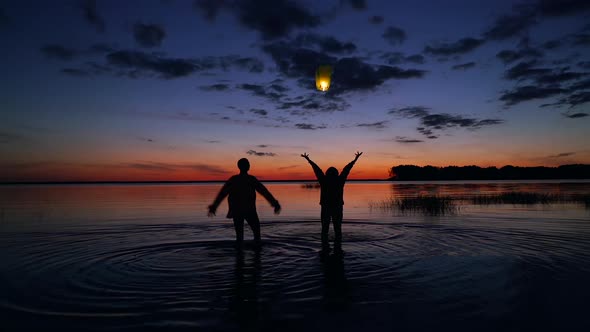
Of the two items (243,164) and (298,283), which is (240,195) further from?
(298,283)

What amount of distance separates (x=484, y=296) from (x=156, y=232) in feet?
46.0

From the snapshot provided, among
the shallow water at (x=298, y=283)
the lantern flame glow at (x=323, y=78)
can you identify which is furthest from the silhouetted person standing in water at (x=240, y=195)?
the lantern flame glow at (x=323, y=78)

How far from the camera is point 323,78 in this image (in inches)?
397

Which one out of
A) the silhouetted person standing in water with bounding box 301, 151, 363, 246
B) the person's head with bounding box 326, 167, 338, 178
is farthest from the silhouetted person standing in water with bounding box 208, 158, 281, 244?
the person's head with bounding box 326, 167, 338, 178

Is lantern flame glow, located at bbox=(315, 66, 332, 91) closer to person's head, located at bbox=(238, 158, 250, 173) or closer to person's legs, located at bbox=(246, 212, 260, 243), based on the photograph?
person's head, located at bbox=(238, 158, 250, 173)

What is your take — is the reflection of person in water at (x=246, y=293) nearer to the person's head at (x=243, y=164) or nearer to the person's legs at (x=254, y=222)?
the person's legs at (x=254, y=222)

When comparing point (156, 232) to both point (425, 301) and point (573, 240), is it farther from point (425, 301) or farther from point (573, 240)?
point (573, 240)

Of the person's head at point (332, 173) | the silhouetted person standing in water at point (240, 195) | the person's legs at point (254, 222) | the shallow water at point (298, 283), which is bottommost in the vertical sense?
the shallow water at point (298, 283)

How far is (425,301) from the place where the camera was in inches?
268

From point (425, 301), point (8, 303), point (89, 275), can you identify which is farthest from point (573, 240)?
point (8, 303)

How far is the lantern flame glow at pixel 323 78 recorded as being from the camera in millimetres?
10023

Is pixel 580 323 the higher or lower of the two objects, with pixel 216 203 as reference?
lower

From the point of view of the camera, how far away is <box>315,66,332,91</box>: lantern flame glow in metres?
10.0

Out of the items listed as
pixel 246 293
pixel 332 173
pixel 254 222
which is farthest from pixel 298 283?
pixel 332 173
